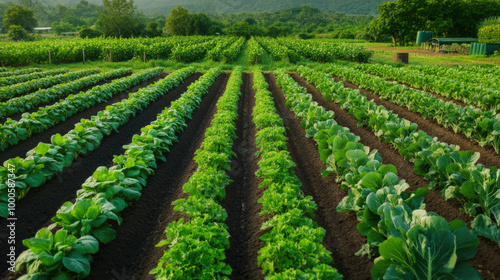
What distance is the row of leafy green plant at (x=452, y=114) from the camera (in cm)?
743

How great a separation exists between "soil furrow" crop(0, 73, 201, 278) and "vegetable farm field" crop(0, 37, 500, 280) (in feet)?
0.09

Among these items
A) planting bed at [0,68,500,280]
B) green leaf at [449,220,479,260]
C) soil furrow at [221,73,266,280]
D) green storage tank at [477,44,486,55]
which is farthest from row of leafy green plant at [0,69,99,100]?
green storage tank at [477,44,486,55]

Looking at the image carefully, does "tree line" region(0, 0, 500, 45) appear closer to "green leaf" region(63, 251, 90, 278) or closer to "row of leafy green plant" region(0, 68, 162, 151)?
"row of leafy green plant" region(0, 68, 162, 151)

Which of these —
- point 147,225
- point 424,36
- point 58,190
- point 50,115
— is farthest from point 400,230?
point 424,36

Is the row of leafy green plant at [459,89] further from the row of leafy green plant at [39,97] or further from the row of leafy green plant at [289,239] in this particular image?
the row of leafy green plant at [39,97]

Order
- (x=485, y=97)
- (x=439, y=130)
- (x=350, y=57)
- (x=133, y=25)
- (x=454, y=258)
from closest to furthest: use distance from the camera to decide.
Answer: (x=454, y=258)
(x=439, y=130)
(x=485, y=97)
(x=350, y=57)
(x=133, y=25)

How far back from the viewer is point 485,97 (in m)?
10.4

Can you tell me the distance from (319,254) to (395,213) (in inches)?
38.7

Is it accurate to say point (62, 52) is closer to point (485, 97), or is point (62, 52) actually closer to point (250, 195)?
point (250, 195)

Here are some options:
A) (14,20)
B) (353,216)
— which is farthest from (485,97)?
(14,20)

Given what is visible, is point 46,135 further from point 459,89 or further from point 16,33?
point 16,33

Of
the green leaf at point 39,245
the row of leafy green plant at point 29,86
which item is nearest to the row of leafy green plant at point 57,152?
the green leaf at point 39,245

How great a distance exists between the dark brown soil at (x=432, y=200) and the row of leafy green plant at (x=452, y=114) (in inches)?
89.1

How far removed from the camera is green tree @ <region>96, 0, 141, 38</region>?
58.1 m
